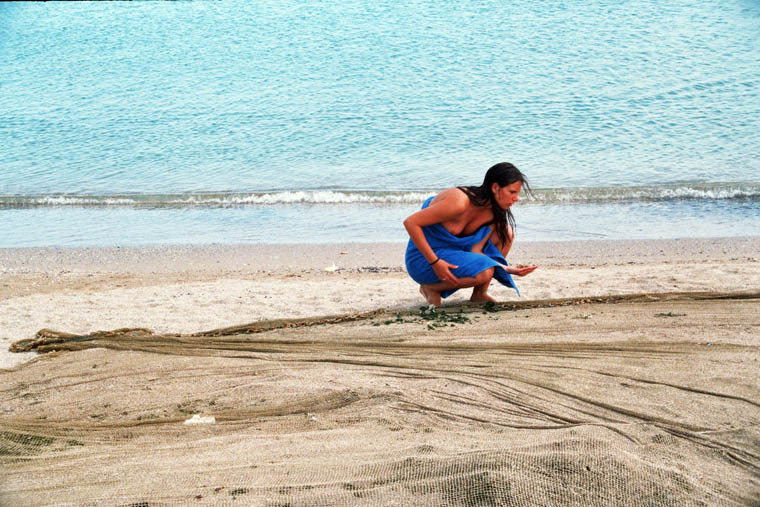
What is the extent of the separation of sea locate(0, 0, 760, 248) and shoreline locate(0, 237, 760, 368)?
0.63 m

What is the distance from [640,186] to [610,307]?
22.4 ft

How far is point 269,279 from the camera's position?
21.8 feet

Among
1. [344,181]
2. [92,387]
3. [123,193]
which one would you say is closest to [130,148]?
[123,193]

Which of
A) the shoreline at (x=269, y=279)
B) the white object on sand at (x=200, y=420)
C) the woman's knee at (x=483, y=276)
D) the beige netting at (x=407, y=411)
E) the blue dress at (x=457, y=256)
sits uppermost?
the blue dress at (x=457, y=256)

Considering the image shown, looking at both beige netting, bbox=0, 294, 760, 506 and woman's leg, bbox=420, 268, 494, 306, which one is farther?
woman's leg, bbox=420, 268, 494, 306

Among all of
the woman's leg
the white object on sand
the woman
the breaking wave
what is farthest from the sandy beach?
the breaking wave

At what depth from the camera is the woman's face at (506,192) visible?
451cm

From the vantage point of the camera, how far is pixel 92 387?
3586 mm

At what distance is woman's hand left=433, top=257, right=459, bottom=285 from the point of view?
4.66 meters

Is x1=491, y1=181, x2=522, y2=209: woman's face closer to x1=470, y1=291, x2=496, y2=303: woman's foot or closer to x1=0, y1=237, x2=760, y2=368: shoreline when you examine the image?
x1=470, y1=291, x2=496, y2=303: woman's foot

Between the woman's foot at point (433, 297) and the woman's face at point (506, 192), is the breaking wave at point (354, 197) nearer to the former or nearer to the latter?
the woman's foot at point (433, 297)

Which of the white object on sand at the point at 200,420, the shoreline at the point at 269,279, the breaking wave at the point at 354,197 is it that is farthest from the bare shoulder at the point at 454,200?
the breaking wave at the point at 354,197

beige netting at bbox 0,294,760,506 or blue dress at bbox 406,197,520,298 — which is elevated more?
blue dress at bbox 406,197,520,298

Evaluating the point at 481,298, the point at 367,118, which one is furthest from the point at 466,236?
the point at 367,118
